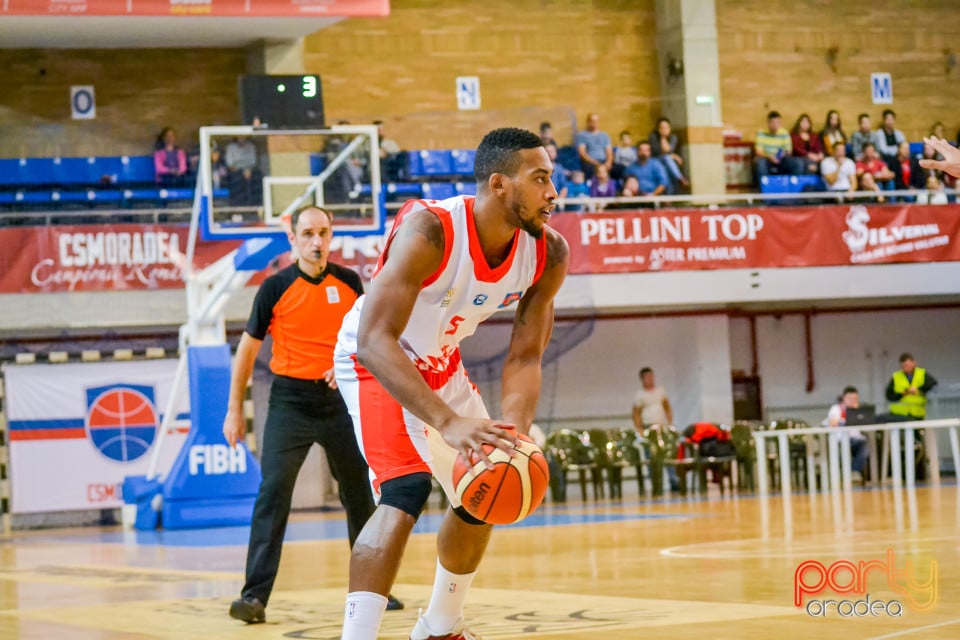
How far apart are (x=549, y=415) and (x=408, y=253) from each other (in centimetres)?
1834

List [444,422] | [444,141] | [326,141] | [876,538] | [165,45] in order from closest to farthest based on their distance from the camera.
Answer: [444,422] < [876,538] < [326,141] < [444,141] < [165,45]

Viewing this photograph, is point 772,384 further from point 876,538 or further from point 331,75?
point 876,538

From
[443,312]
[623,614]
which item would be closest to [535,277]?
[443,312]

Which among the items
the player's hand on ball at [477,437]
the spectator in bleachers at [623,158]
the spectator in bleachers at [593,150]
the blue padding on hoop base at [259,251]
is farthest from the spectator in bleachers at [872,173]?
the player's hand on ball at [477,437]

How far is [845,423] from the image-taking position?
61.1ft

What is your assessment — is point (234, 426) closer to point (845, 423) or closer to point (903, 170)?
point (845, 423)

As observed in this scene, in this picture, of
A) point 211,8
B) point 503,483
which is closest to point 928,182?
point 211,8

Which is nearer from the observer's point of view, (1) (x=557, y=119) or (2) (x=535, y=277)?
(2) (x=535, y=277)

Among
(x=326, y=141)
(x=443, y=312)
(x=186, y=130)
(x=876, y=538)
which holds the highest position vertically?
(x=186, y=130)

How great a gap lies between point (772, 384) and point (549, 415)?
4.46 meters

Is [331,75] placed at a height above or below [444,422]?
above

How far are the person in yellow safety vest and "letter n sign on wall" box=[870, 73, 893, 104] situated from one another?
8.32m

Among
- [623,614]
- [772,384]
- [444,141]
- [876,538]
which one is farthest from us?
[772,384]

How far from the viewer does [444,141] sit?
61.1 ft
